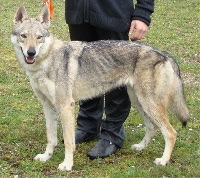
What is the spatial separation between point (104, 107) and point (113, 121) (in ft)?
1.01

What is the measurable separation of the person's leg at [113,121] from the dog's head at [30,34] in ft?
2.83

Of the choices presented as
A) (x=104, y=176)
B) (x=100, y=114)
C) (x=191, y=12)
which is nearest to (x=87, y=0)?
(x=100, y=114)

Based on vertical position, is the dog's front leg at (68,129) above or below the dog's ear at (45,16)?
below

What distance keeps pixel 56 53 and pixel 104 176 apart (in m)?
1.49

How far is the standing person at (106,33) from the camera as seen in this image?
5551 millimetres

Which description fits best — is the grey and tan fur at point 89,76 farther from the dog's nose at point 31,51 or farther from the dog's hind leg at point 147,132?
the dog's hind leg at point 147,132

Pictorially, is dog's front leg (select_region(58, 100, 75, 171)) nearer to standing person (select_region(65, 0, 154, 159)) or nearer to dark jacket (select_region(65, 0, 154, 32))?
standing person (select_region(65, 0, 154, 159))

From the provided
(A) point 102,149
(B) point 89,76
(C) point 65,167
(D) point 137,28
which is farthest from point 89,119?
(D) point 137,28

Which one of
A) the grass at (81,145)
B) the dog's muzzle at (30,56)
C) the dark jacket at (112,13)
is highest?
the dark jacket at (112,13)

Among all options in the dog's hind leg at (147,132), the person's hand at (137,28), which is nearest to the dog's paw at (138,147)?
the dog's hind leg at (147,132)

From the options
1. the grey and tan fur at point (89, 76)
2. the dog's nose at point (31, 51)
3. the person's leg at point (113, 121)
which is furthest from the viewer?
the person's leg at point (113, 121)

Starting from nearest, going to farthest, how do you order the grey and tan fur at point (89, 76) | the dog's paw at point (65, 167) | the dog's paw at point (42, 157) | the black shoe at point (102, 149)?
the grey and tan fur at point (89, 76), the dog's paw at point (65, 167), the dog's paw at point (42, 157), the black shoe at point (102, 149)

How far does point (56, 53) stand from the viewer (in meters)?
5.30

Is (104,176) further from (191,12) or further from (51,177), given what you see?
(191,12)
